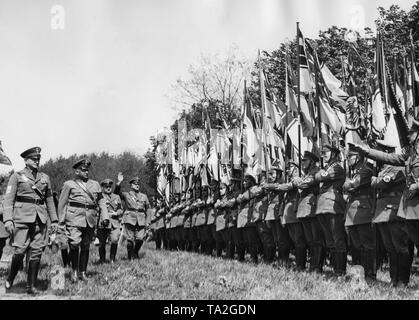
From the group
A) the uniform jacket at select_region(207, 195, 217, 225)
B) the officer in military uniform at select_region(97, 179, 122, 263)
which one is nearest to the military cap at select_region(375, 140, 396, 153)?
the officer in military uniform at select_region(97, 179, 122, 263)

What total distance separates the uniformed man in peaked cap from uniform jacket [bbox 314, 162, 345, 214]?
360cm

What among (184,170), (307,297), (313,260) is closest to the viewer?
(307,297)

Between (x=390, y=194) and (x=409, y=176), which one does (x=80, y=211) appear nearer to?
(x=390, y=194)

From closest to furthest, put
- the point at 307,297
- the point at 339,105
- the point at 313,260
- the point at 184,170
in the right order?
the point at 307,297
the point at 313,260
the point at 339,105
the point at 184,170

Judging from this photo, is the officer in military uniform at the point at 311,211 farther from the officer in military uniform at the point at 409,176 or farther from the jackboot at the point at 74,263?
the jackboot at the point at 74,263

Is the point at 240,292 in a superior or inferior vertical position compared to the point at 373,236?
inferior

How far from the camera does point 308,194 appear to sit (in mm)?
9703

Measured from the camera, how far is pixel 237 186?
13.7 meters

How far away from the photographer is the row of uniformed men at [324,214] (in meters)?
7.62

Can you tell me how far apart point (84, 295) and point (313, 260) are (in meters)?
4.21
